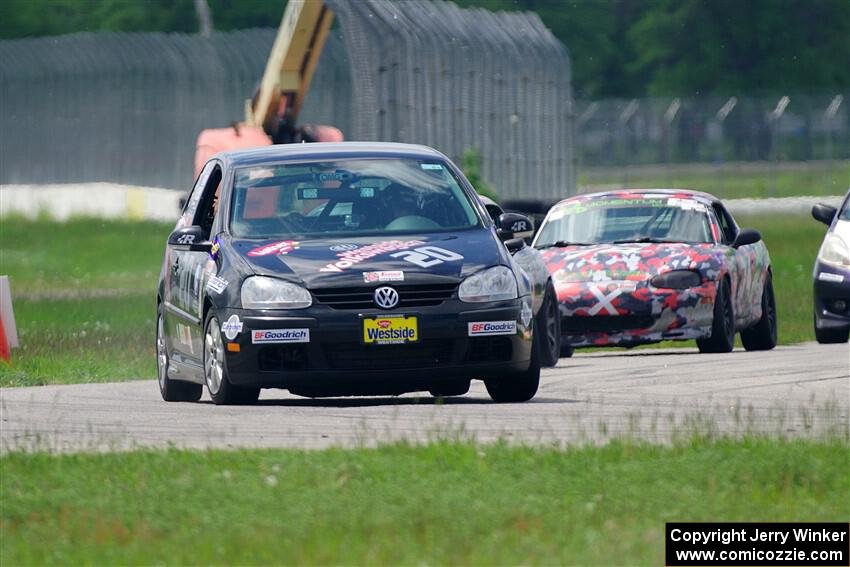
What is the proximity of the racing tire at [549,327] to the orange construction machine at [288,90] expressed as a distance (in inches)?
713

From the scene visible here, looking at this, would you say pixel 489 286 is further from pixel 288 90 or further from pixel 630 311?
pixel 288 90

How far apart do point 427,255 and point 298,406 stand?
1198 millimetres

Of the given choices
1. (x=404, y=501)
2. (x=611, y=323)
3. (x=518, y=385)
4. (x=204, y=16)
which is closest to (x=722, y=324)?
(x=611, y=323)

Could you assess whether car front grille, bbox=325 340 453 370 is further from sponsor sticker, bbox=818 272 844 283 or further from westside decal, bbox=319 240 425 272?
sponsor sticker, bbox=818 272 844 283

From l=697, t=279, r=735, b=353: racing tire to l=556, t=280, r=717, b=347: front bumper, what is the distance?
16cm

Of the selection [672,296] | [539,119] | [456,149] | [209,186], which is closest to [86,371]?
[209,186]

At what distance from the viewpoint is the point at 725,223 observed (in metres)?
20.3

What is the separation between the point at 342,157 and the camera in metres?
13.9

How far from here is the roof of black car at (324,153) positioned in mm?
13961

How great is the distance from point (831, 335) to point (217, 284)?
863 centimetres

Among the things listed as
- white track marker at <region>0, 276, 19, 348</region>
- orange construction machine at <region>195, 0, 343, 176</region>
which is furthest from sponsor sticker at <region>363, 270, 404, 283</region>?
orange construction machine at <region>195, 0, 343, 176</region>

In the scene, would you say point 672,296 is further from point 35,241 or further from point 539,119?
point 35,241

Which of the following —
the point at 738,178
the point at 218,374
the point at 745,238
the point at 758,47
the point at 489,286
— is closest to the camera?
the point at 489,286

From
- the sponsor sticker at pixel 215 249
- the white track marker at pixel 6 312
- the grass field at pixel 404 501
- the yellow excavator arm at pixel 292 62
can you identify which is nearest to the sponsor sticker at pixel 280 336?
the sponsor sticker at pixel 215 249
